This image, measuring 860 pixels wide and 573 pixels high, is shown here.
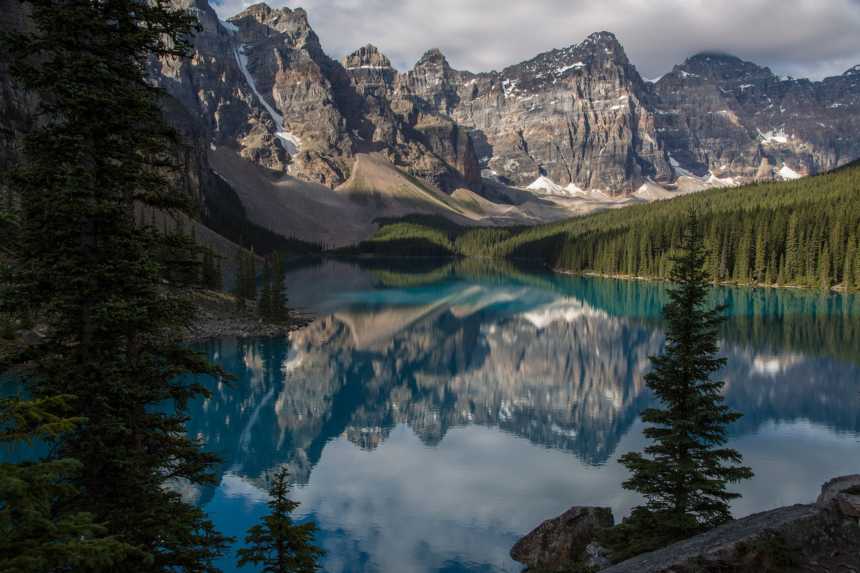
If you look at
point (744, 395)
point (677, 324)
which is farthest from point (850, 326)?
point (677, 324)

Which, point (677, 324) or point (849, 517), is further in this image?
point (677, 324)

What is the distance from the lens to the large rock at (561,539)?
18.8 metres

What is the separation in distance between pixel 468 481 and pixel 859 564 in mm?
19776

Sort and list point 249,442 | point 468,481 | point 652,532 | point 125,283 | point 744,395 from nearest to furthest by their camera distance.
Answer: point 125,283 < point 652,532 < point 468,481 < point 249,442 < point 744,395

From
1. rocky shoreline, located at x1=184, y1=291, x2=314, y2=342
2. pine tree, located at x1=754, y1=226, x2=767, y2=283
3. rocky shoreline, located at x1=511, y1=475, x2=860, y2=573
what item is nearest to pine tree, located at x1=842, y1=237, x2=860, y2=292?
pine tree, located at x1=754, y1=226, x2=767, y2=283

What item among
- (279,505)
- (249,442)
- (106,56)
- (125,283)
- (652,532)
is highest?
(106,56)

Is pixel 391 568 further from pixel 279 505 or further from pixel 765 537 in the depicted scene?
pixel 765 537

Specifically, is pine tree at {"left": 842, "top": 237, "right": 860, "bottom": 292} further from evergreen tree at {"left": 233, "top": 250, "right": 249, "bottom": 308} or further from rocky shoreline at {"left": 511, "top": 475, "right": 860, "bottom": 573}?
rocky shoreline at {"left": 511, "top": 475, "right": 860, "bottom": 573}

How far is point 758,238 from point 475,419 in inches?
3469

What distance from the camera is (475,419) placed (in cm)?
3891

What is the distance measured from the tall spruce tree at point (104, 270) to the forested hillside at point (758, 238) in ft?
262

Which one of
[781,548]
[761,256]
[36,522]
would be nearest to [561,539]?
[781,548]

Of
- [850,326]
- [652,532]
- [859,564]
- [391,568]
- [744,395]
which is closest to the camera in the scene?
[859,564]

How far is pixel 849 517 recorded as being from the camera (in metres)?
10.6
